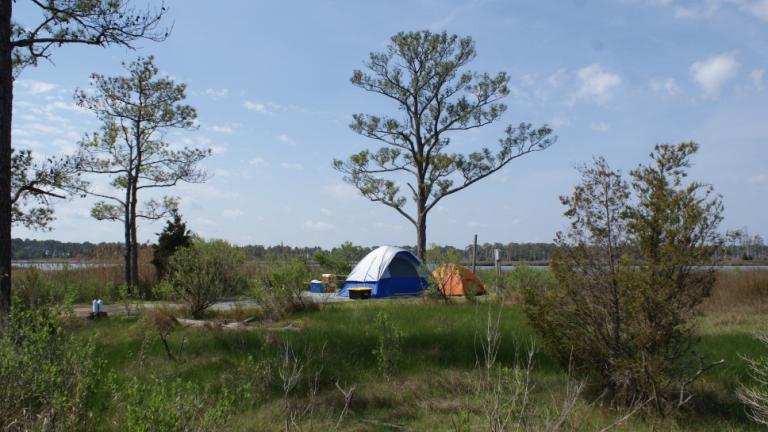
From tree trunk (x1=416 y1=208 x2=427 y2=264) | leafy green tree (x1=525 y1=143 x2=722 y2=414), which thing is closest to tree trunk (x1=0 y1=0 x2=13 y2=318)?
leafy green tree (x1=525 y1=143 x2=722 y2=414)

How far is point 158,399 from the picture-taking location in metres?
3.04

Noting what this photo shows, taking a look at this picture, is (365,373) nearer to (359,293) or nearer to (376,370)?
(376,370)

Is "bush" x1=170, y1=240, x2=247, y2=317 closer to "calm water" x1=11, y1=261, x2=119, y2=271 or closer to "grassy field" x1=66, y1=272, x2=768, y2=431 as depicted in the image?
"grassy field" x1=66, y1=272, x2=768, y2=431

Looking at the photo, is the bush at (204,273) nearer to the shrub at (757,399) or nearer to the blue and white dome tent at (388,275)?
the blue and white dome tent at (388,275)

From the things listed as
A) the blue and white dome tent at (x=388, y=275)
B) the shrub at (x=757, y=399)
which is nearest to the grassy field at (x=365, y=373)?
the shrub at (x=757, y=399)

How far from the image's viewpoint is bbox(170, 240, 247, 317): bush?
1028 cm

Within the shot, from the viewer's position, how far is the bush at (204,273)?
10281mm

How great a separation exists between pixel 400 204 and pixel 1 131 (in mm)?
17060

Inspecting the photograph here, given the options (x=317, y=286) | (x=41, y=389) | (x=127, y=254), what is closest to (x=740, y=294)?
(x=317, y=286)

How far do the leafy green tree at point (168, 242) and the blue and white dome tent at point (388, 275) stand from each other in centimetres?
540

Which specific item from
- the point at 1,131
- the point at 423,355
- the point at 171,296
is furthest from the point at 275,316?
the point at 1,131

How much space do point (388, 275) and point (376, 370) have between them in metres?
11.4

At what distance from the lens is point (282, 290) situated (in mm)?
10508

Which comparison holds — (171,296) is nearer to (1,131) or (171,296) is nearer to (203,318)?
(203,318)
